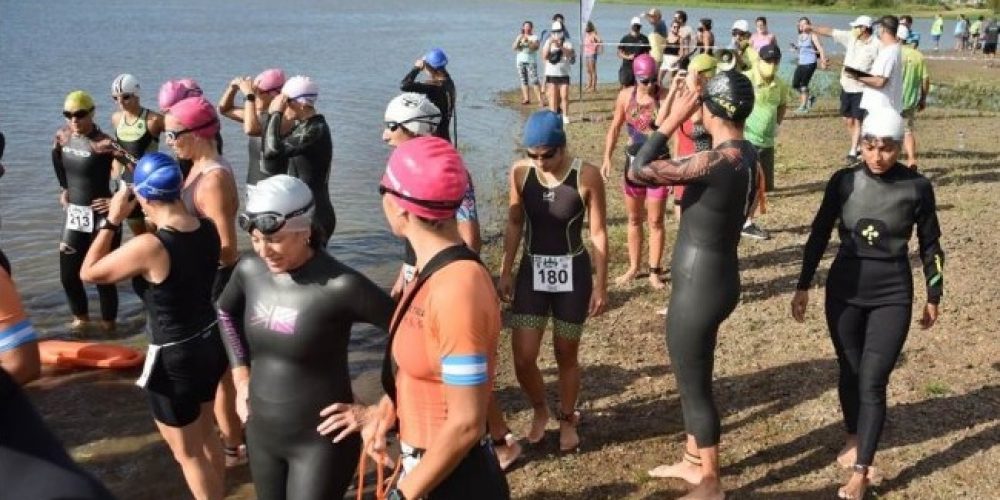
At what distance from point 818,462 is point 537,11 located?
56.3 meters

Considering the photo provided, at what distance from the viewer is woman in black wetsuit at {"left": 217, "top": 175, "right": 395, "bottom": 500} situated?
10.6 feet

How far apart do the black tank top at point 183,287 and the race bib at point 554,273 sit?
1.79 metres

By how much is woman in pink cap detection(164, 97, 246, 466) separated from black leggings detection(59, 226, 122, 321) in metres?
2.59

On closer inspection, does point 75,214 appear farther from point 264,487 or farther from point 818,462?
point 818,462

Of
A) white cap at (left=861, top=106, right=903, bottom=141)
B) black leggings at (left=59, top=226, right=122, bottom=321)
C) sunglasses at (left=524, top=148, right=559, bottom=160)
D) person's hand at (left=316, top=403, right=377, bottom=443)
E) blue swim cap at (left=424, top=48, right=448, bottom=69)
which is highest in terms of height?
blue swim cap at (left=424, top=48, right=448, bottom=69)

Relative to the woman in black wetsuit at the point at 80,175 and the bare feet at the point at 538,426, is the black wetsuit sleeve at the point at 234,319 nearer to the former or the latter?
the bare feet at the point at 538,426

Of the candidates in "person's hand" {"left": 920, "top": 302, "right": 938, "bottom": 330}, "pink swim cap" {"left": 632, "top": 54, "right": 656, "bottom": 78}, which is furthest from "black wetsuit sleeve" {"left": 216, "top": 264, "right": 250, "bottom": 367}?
"pink swim cap" {"left": 632, "top": 54, "right": 656, "bottom": 78}

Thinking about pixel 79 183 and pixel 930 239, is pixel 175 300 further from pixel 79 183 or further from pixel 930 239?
pixel 930 239

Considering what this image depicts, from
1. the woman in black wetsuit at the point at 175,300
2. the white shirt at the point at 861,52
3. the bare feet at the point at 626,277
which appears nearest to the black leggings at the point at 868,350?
the woman in black wetsuit at the point at 175,300

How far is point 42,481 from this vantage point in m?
1.75

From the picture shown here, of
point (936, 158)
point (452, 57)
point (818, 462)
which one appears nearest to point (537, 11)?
point (452, 57)

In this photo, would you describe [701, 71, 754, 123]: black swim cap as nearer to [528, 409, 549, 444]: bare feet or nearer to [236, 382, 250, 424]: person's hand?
[528, 409, 549, 444]: bare feet

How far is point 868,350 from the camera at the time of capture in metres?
4.45

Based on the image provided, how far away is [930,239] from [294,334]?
3.30 metres
